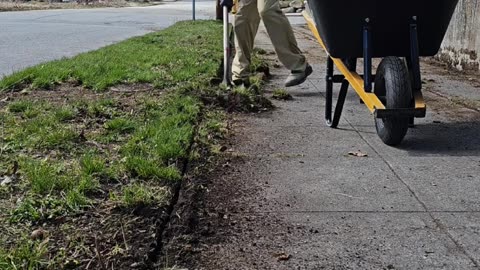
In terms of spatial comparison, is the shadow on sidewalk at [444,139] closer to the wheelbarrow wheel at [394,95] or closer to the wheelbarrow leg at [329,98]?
the wheelbarrow wheel at [394,95]

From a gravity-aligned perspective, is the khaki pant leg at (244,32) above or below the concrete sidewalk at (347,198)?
above

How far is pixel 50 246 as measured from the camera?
234 centimetres

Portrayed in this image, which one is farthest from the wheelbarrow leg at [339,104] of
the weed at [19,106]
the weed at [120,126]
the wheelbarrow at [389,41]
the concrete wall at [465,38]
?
the concrete wall at [465,38]

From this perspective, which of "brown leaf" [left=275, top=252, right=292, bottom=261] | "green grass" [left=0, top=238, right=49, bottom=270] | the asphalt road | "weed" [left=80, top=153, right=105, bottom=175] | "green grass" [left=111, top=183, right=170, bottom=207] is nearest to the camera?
"green grass" [left=0, top=238, right=49, bottom=270]

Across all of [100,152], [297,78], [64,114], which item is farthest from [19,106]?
[297,78]

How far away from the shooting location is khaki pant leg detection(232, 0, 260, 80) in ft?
19.4

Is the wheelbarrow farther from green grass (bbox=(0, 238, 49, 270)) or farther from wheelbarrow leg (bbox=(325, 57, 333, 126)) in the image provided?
green grass (bbox=(0, 238, 49, 270))

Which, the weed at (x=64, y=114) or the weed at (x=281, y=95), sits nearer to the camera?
the weed at (x=64, y=114)

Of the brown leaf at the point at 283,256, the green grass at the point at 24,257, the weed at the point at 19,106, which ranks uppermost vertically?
the weed at the point at 19,106

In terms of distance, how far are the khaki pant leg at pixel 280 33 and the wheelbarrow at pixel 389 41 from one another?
1.65m

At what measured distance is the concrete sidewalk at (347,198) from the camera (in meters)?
2.41

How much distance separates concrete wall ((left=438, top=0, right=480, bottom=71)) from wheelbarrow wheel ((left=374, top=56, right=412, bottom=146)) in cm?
344

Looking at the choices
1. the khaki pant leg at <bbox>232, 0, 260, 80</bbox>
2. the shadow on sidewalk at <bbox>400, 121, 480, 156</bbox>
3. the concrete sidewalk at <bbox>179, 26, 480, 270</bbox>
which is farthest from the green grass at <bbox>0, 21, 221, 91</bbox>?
the shadow on sidewalk at <bbox>400, 121, 480, 156</bbox>

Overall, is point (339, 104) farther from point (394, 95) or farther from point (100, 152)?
point (100, 152)
